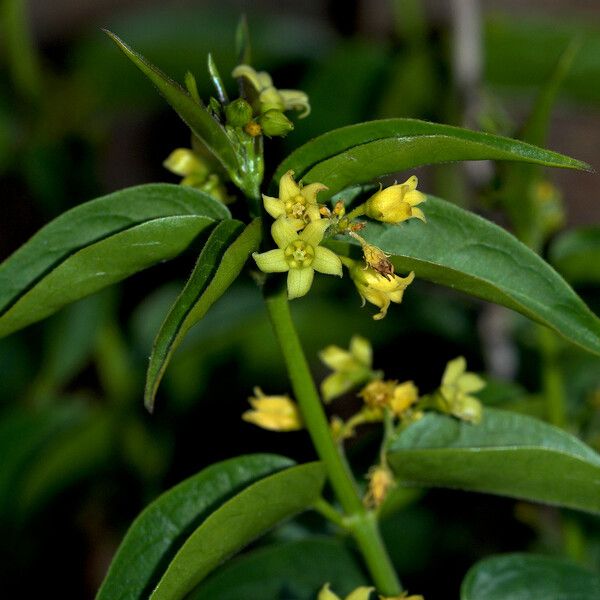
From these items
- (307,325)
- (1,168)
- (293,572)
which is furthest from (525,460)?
(1,168)

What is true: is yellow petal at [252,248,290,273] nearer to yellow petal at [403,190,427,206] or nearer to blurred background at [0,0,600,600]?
yellow petal at [403,190,427,206]

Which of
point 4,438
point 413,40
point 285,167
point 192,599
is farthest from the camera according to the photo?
point 413,40

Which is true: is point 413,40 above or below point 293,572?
above

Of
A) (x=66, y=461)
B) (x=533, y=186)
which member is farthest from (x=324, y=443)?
(x=66, y=461)

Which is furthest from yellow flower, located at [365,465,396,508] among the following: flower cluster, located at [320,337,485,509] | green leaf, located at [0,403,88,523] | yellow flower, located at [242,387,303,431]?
green leaf, located at [0,403,88,523]

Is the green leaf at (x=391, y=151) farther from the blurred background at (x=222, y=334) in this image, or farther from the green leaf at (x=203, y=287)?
the blurred background at (x=222, y=334)

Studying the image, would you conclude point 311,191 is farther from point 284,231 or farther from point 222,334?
point 222,334

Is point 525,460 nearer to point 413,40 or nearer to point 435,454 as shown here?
point 435,454
